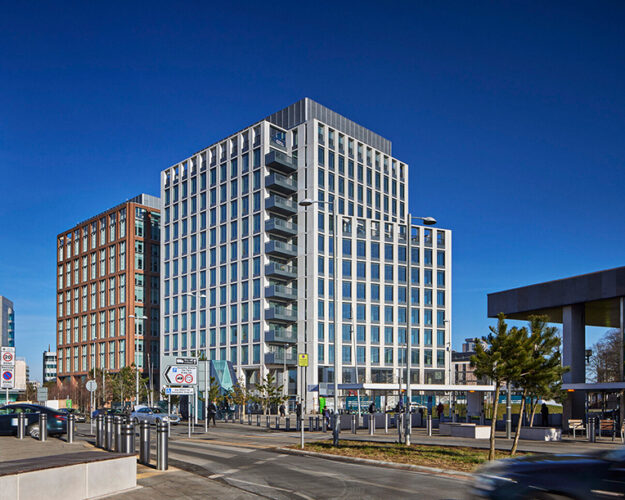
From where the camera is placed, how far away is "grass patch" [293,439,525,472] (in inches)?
664

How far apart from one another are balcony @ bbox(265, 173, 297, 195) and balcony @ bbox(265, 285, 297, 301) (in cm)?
1254

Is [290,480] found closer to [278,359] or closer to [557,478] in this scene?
[557,478]

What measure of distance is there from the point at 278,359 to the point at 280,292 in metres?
8.26

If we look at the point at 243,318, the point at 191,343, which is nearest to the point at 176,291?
the point at 191,343

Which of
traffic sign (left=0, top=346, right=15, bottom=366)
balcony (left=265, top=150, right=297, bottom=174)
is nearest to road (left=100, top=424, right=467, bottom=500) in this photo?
traffic sign (left=0, top=346, right=15, bottom=366)

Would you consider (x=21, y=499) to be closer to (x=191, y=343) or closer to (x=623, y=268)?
(x=623, y=268)

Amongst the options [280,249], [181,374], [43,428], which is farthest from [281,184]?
[43,428]

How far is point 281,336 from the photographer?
275 feet

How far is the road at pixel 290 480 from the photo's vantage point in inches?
486

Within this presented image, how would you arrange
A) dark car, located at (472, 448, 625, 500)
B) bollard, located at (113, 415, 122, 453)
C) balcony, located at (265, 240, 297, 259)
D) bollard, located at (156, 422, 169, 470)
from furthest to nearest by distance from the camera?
balcony, located at (265, 240, 297, 259)
bollard, located at (113, 415, 122, 453)
bollard, located at (156, 422, 169, 470)
dark car, located at (472, 448, 625, 500)

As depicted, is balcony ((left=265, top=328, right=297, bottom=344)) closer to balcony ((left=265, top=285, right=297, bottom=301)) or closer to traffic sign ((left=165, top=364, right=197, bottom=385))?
balcony ((left=265, top=285, right=297, bottom=301))

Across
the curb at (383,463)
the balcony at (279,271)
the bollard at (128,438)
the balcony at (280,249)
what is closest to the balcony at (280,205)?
the balcony at (280,249)

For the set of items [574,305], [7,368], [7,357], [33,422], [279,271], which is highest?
[279,271]

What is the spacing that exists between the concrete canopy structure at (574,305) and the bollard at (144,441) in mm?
20163
